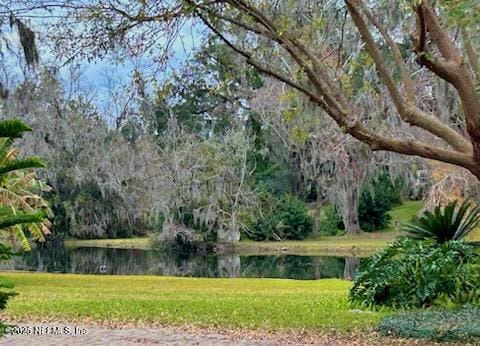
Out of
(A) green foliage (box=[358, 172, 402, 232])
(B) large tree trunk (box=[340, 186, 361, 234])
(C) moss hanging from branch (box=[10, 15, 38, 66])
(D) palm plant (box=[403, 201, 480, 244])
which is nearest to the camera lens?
(D) palm plant (box=[403, 201, 480, 244])

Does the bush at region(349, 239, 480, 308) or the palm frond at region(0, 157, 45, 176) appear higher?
the palm frond at region(0, 157, 45, 176)

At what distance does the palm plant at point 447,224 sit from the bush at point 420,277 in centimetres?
72

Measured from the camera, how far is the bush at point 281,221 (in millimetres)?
35969

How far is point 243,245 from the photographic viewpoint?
1364 inches

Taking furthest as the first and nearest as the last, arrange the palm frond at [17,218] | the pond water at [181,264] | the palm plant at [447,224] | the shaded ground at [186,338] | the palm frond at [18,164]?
the pond water at [181,264] < the palm plant at [447,224] < the shaded ground at [186,338] < the palm frond at [18,164] < the palm frond at [17,218]

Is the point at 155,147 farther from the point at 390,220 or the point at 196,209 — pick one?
the point at 390,220

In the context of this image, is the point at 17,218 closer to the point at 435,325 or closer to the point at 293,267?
the point at 435,325

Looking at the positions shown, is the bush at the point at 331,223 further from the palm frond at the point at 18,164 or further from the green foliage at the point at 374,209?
the palm frond at the point at 18,164

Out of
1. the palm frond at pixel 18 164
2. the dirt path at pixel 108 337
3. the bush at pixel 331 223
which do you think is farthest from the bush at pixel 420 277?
the bush at pixel 331 223

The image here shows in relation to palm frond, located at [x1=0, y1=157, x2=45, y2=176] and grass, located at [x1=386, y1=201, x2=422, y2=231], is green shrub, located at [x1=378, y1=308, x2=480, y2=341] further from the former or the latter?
grass, located at [x1=386, y1=201, x2=422, y2=231]

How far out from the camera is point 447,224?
34.5 feet

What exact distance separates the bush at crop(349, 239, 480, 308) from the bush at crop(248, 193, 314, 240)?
2560 cm

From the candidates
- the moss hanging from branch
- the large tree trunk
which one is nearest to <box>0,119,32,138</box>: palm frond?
the moss hanging from branch

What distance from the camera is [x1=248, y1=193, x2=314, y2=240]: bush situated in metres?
36.0
